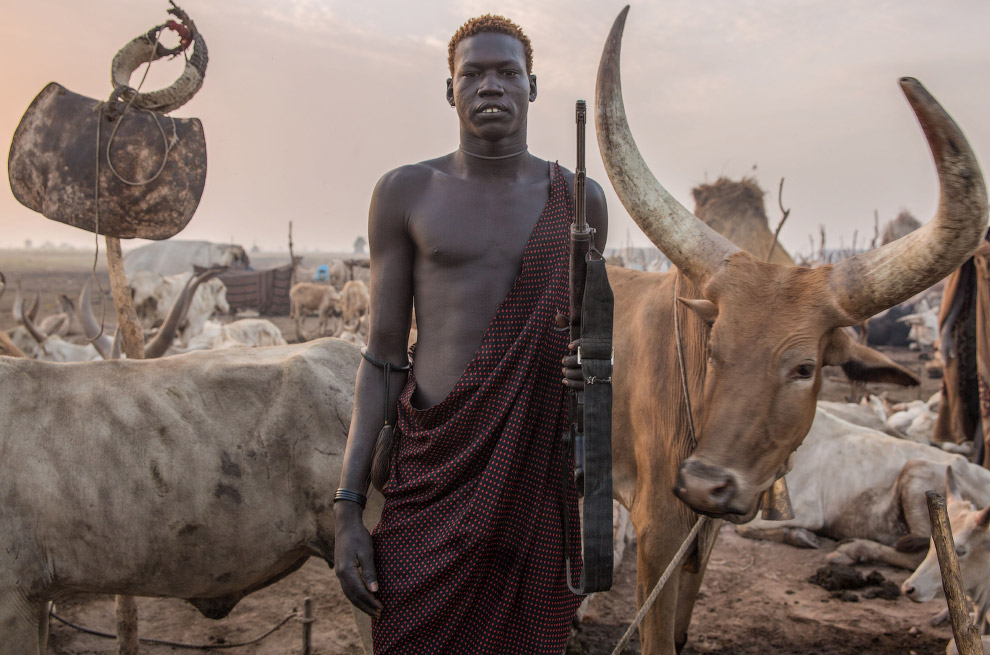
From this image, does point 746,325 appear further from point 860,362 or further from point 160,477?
point 160,477

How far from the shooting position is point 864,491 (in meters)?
5.75

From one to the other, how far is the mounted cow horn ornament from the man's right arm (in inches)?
86.4

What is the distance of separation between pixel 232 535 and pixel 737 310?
1954mm

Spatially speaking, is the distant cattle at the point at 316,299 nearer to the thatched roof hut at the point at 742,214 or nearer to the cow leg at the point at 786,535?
the cow leg at the point at 786,535

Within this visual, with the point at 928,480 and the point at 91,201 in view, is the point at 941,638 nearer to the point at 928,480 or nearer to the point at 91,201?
the point at 928,480

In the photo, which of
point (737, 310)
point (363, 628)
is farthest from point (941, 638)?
point (363, 628)

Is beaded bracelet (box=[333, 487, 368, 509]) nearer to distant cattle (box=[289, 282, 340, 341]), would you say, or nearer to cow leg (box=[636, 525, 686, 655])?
cow leg (box=[636, 525, 686, 655])

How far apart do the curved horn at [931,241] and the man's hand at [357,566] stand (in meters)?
1.52

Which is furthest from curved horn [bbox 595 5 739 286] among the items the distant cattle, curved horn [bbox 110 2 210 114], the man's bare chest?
the distant cattle

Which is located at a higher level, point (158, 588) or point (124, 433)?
point (124, 433)

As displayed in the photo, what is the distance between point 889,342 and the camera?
2009 cm

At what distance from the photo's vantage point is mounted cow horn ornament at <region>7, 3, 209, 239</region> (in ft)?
11.2

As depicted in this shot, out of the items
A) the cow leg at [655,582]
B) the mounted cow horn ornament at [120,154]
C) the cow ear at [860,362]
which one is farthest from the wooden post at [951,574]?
the mounted cow horn ornament at [120,154]

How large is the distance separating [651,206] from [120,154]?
262 centimetres
